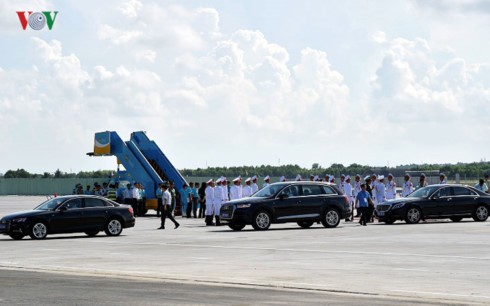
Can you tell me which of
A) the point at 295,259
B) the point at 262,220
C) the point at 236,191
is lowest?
the point at 295,259

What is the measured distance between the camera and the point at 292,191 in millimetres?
33344

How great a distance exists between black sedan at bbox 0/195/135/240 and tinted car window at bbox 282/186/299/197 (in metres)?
5.14

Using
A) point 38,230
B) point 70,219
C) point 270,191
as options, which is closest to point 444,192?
point 270,191

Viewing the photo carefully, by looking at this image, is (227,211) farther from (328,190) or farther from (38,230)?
(38,230)

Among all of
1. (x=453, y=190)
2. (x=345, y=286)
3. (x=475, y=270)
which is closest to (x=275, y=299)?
(x=345, y=286)

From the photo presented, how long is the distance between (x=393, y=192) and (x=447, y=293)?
26.3m

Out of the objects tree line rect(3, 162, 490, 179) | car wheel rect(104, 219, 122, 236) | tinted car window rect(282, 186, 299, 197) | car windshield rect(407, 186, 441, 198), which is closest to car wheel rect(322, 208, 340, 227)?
tinted car window rect(282, 186, 299, 197)

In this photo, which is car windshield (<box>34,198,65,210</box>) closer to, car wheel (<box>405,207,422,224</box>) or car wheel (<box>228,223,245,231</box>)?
car wheel (<box>228,223,245,231</box>)

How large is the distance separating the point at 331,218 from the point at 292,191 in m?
1.59

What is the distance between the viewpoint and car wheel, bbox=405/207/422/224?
3606 centimetres

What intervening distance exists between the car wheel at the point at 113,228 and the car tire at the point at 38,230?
1929 mm

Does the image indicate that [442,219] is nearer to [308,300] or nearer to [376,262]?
[376,262]

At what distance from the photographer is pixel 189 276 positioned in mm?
17891

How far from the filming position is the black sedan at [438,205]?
36062 mm
